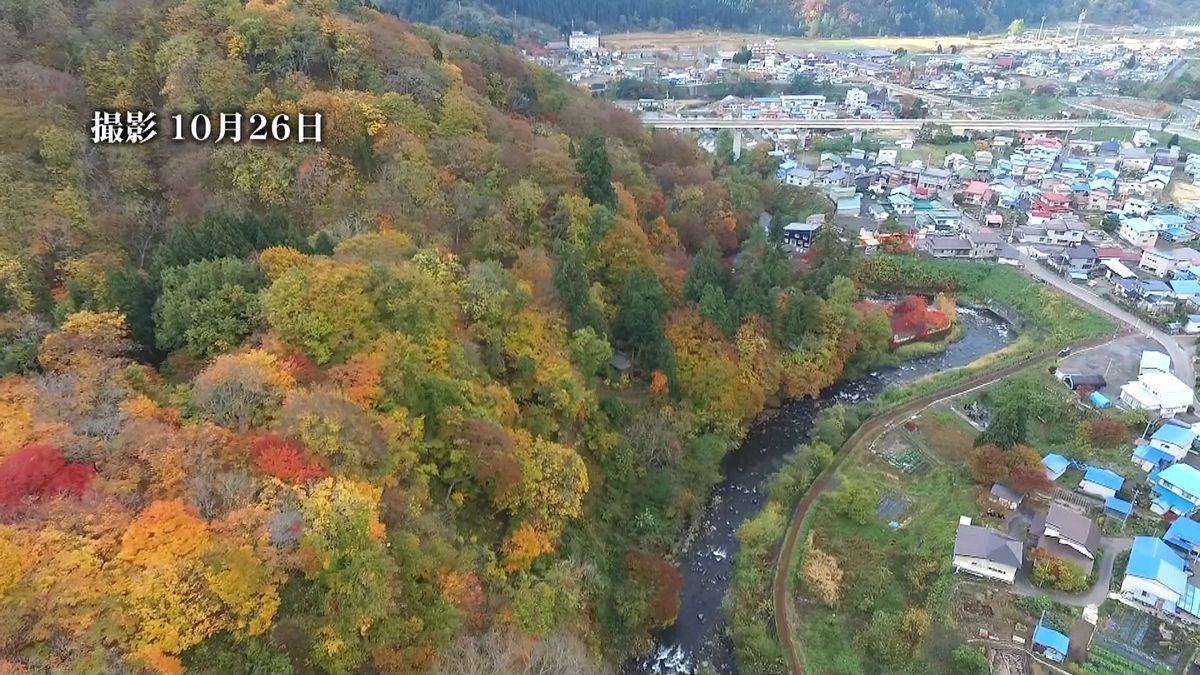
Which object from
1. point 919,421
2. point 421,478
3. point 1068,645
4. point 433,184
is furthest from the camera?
point 919,421

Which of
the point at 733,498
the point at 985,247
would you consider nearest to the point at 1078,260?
the point at 985,247

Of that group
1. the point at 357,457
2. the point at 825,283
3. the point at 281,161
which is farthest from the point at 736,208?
the point at 357,457

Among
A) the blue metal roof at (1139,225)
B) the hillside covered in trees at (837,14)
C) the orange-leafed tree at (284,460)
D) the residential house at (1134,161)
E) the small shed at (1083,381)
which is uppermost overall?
the hillside covered in trees at (837,14)

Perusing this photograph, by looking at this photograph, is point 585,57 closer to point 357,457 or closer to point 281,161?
point 281,161

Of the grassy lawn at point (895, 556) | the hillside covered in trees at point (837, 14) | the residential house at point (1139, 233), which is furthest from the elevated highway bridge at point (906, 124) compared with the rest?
the hillside covered in trees at point (837, 14)

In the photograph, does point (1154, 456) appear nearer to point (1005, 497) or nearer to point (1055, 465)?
point (1055, 465)

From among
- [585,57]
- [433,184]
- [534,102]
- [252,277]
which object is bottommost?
[252,277]

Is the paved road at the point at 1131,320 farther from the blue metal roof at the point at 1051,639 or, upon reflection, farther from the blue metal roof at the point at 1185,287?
the blue metal roof at the point at 1051,639
